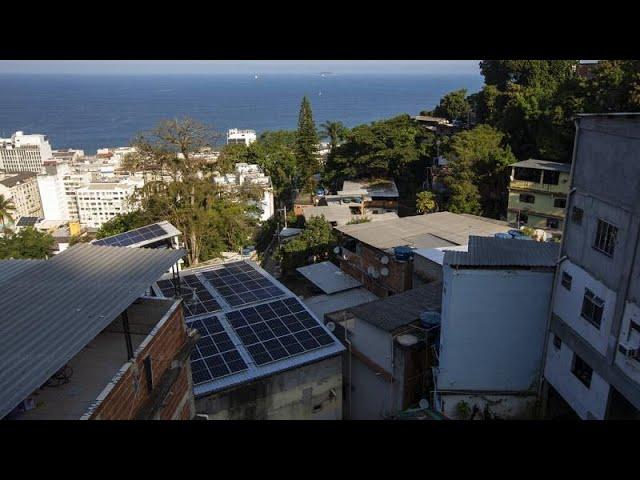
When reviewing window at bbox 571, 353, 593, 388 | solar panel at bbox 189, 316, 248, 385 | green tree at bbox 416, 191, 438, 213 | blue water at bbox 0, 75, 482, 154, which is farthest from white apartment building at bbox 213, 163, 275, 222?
blue water at bbox 0, 75, 482, 154

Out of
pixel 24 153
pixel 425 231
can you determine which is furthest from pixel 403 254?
pixel 24 153

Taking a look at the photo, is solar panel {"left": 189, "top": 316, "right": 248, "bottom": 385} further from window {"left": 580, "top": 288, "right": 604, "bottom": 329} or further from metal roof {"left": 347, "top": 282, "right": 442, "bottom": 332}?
window {"left": 580, "top": 288, "right": 604, "bottom": 329}

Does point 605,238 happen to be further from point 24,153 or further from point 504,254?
point 24,153

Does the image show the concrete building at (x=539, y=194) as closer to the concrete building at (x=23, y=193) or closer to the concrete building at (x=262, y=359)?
the concrete building at (x=262, y=359)

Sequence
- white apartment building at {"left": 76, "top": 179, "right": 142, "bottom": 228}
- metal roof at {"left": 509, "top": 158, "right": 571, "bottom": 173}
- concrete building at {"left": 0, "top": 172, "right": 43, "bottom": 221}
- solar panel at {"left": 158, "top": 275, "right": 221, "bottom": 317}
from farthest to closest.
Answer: concrete building at {"left": 0, "top": 172, "right": 43, "bottom": 221}, white apartment building at {"left": 76, "top": 179, "right": 142, "bottom": 228}, metal roof at {"left": 509, "top": 158, "right": 571, "bottom": 173}, solar panel at {"left": 158, "top": 275, "right": 221, "bottom": 317}

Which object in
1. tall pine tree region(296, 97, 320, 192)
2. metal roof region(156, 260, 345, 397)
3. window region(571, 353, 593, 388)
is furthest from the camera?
tall pine tree region(296, 97, 320, 192)

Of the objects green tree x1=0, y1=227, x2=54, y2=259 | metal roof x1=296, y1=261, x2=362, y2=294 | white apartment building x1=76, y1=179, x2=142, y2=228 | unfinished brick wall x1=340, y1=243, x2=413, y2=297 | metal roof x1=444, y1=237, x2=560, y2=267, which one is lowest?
white apartment building x1=76, y1=179, x2=142, y2=228

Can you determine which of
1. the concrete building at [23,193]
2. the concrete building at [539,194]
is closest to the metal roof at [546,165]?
the concrete building at [539,194]
